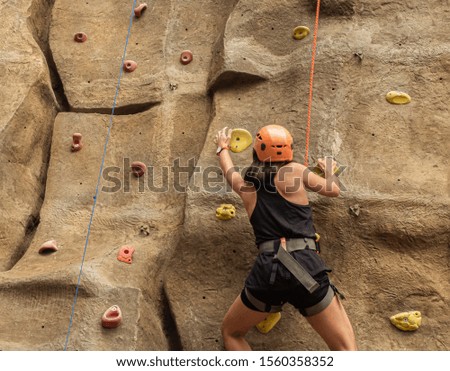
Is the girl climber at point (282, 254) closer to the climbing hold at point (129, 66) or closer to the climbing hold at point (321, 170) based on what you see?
the climbing hold at point (321, 170)

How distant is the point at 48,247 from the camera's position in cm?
518

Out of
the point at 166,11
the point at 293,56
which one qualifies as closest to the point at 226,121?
the point at 293,56

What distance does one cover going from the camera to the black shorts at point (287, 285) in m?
3.97

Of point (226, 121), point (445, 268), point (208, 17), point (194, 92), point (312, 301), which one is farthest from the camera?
point (208, 17)

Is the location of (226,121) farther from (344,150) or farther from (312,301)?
(312,301)

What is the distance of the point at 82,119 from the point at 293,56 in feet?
6.36

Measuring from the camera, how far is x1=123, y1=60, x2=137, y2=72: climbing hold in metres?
6.34

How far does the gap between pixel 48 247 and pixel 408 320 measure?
8.59 feet

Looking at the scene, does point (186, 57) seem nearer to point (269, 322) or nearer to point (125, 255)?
point (125, 255)

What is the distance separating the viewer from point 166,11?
6.71 metres

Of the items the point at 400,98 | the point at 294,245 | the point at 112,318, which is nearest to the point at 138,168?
the point at 112,318

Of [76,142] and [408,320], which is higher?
[76,142]

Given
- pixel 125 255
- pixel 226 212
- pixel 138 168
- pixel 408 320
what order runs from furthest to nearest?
pixel 138 168 < pixel 125 255 < pixel 226 212 < pixel 408 320

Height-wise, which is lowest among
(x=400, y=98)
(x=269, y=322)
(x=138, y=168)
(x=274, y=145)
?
(x=269, y=322)
